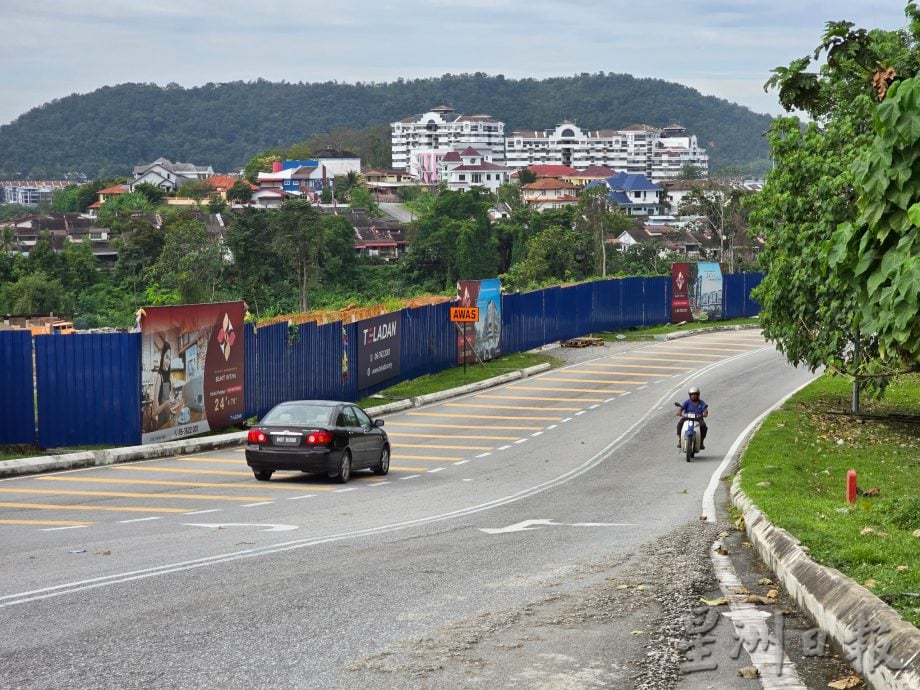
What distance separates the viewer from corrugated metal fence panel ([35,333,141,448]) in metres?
24.2

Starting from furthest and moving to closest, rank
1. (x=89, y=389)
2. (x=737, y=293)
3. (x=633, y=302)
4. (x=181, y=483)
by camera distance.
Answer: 1. (x=737, y=293)
2. (x=633, y=302)
3. (x=89, y=389)
4. (x=181, y=483)

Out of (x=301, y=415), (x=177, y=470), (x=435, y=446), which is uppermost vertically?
(x=301, y=415)

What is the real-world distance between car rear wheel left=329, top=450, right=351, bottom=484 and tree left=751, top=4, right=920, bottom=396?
327 inches

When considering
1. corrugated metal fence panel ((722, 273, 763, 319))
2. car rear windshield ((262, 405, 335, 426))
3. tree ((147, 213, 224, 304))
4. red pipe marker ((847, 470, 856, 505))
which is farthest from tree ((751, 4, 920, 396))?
tree ((147, 213, 224, 304))

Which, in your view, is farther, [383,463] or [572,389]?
[572,389]

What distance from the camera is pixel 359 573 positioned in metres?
12.1

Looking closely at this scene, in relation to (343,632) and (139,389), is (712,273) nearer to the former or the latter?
(139,389)

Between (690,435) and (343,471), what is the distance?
26.2 feet

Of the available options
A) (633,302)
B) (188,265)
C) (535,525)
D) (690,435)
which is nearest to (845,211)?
(690,435)

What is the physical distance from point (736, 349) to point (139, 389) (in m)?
31.2

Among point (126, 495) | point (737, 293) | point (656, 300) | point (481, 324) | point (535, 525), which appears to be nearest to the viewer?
point (535, 525)

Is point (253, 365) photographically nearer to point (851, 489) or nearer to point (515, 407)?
point (515, 407)

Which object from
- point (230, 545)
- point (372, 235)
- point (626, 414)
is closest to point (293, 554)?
point (230, 545)

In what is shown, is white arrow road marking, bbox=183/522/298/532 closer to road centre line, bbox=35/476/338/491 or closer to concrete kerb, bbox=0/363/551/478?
road centre line, bbox=35/476/338/491
